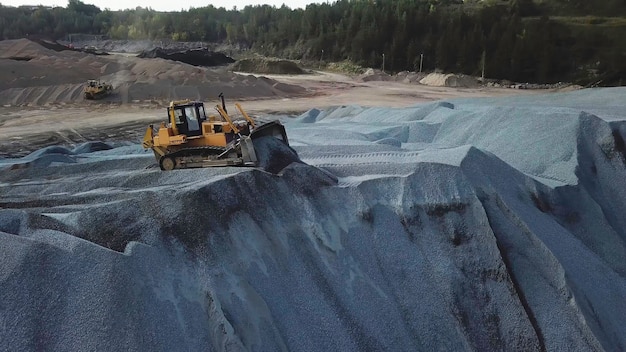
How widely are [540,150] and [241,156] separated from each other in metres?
5.37

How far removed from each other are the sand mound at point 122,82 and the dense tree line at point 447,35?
17.5m

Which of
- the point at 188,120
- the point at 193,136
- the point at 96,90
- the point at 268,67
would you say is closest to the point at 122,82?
the point at 96,90

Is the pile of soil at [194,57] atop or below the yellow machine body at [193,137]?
atop

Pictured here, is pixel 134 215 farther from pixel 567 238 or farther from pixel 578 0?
pixel 578 0

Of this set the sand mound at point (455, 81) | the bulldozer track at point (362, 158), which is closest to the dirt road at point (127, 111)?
the sand mound at point (455, 81)

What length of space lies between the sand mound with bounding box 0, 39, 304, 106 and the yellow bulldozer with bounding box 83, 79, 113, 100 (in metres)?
0.33

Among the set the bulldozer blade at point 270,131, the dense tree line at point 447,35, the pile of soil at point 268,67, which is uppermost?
the dense tree line at point 447,35

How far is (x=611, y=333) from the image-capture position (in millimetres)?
5777

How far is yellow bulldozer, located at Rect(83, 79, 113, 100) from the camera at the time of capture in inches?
930

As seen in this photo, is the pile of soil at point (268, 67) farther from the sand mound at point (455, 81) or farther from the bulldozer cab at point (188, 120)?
the bulldozer cab at point (188, 120)

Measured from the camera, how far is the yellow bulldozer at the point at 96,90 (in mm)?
23625

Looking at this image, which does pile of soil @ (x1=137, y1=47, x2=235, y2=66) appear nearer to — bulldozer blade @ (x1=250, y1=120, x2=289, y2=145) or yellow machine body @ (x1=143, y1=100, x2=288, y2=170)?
yellow machine body @ (x1=143, y1=100, x2=288, y2=170)

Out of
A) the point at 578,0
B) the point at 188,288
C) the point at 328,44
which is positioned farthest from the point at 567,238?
the point at 578,0

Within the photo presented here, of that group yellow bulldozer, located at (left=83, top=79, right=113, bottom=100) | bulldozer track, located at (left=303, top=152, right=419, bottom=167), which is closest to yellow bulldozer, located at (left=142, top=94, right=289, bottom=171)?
bulldozer track, located at (left=303, top=152, right=419, bottom=167)
